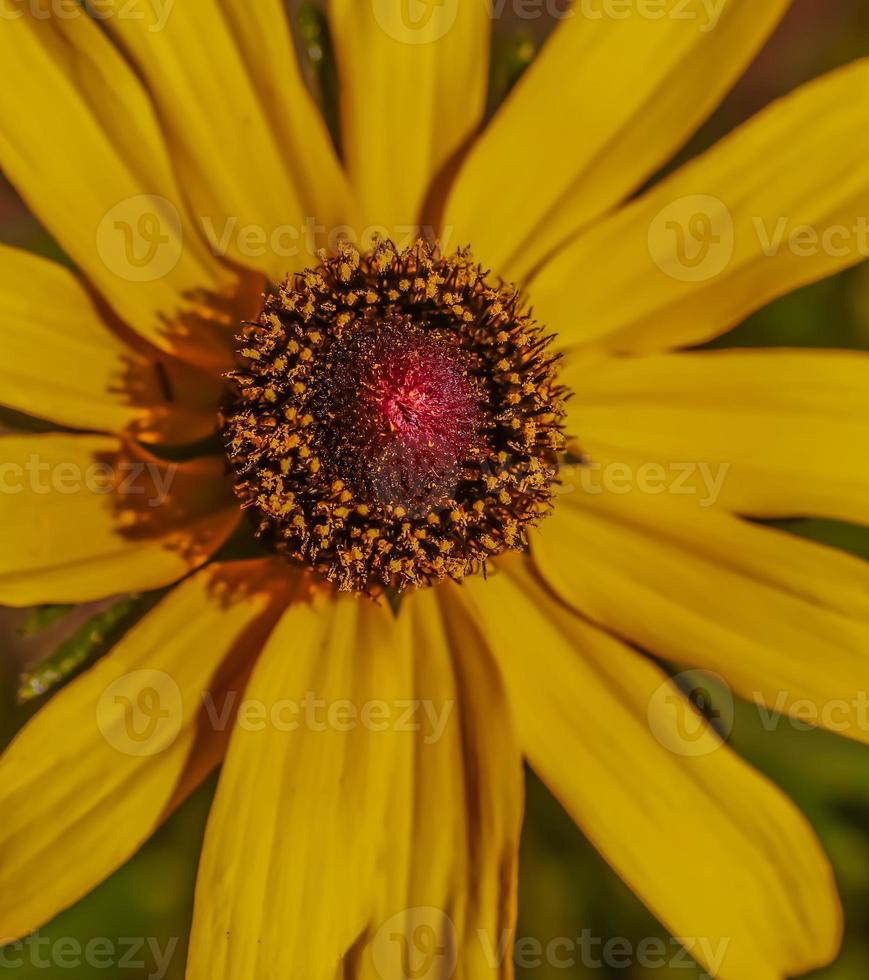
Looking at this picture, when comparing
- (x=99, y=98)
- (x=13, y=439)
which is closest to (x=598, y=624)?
(x=13, y=439)

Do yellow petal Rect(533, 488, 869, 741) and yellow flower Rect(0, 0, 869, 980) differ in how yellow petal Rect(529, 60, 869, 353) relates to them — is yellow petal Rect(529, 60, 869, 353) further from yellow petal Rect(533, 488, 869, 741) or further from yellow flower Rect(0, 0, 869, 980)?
yellow petal Rect(533, 488, 869, 741)

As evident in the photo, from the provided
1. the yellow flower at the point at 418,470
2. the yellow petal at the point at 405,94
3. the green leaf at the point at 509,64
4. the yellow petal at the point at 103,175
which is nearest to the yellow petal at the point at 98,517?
the yellow flower at the point at 418,470

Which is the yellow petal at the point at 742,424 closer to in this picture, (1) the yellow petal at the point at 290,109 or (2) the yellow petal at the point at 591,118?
(2) the yellow petal at the point at 591,118

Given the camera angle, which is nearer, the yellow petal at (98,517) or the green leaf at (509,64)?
the yellow petal at (98,517)

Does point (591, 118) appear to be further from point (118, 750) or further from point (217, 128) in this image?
point (118, 750)

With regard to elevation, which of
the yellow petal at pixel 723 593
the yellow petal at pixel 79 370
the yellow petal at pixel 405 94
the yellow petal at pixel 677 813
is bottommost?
the yellow petal at pixel 677 813

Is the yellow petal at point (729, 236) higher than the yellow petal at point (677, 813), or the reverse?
the yellow petal at point (729, 236)

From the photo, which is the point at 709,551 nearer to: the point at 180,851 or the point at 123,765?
the point at 123,765

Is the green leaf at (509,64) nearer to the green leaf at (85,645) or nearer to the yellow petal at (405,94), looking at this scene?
the yellow petal at (405,94)
